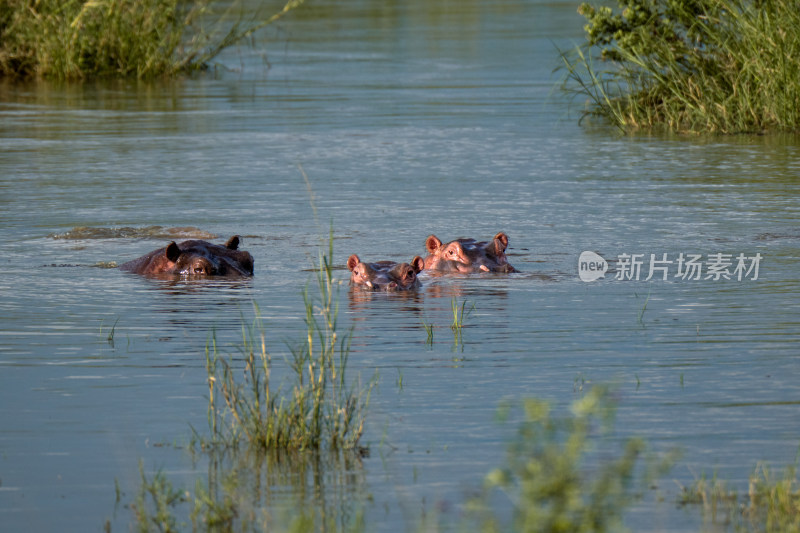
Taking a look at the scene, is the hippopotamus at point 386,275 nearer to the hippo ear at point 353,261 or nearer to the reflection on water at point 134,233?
the hippo ear at point 353,261

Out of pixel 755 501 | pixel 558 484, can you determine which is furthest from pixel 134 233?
pixel 558 484

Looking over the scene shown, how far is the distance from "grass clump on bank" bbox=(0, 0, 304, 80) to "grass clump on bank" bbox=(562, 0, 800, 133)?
25.7 feet

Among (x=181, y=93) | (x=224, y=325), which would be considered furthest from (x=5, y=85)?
(x=224, y=325)

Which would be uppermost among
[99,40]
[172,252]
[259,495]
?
[99,40]

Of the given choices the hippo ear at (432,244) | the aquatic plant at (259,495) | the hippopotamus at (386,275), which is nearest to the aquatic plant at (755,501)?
the aquatic plant at (259,495)

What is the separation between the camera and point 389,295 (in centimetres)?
838

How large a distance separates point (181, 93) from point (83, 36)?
271 centimetres

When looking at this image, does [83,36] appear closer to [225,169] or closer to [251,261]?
[225,169]

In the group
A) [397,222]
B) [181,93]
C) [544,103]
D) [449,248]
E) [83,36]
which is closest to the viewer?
[449,248]

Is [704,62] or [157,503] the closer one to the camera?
[157,503]

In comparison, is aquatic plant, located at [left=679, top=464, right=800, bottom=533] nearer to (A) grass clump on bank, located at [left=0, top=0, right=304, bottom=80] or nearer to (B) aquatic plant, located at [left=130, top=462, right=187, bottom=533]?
(B) aquatic plant, located at [left=130, top=462, right=187, bottom=533]

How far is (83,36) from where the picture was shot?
76.2ft

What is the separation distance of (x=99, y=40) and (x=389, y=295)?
16.2m

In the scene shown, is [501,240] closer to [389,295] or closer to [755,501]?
[389,295]
